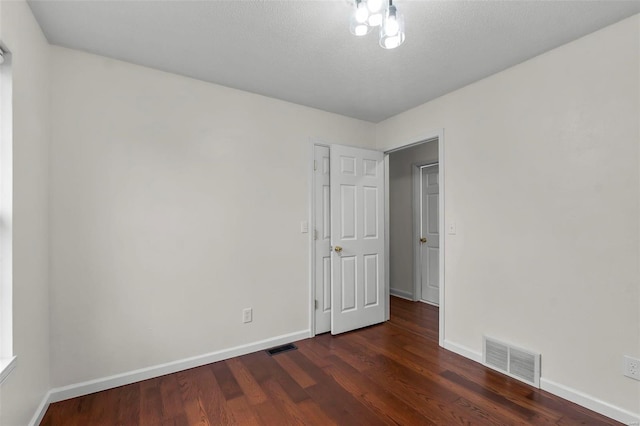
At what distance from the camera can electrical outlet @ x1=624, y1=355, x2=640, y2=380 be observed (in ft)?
5.74

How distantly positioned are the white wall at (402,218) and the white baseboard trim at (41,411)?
4.17m

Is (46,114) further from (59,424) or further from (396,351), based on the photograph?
(396,351)

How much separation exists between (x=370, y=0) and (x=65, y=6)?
1.74 meters

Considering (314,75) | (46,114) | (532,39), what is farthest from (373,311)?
(46,114)

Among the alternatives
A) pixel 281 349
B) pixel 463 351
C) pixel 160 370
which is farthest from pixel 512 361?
pixel 160 370

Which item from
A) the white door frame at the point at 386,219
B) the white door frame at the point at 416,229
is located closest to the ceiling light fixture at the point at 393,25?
the white door frame at the point at 386,219

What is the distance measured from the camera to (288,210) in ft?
10.0

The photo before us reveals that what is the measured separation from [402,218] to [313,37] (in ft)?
11.0

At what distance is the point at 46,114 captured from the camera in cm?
198

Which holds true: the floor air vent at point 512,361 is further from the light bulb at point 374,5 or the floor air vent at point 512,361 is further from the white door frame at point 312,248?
the light bulb at point 374,5

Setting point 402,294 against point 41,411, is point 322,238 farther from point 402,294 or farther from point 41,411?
point 41,411

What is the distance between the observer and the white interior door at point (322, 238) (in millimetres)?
3223

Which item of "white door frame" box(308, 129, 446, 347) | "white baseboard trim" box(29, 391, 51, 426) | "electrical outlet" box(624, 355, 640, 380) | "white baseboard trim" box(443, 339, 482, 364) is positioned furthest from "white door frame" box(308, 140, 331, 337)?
"electrical outlet" box(624, 355, 640, 380)

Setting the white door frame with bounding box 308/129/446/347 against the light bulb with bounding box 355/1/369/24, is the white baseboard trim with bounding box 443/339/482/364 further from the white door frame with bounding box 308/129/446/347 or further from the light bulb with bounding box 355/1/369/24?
the light bulb with bounding box 355/1/369/24
